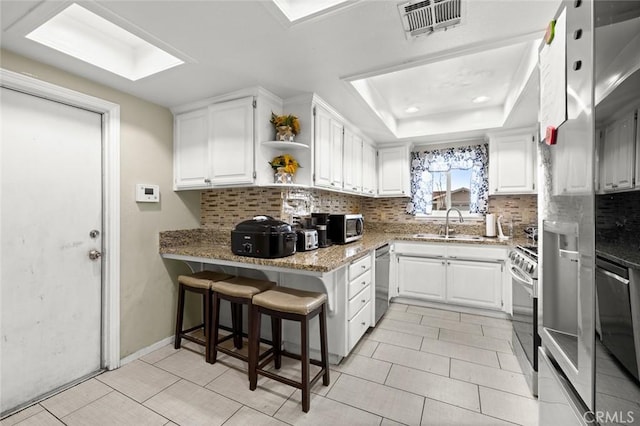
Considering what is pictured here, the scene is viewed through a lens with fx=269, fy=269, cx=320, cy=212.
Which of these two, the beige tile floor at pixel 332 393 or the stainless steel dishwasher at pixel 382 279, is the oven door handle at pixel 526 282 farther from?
the stainless steel dishwasher at pixel 382 279

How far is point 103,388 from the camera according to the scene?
1.93m

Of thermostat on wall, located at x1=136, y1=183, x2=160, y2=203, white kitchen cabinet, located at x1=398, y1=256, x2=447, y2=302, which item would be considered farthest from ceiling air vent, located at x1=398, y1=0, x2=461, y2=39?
white kitchen cabinet, located at x1=398, y1=256, x2=447, y2=302

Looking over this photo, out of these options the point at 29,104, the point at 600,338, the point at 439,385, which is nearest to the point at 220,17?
the point at 29,104

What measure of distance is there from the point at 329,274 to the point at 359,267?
1.43 ft

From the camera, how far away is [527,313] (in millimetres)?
1975

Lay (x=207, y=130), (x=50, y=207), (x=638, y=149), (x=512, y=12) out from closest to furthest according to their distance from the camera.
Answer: (x=638, y=149)
(x=512, y=12)
(x=50, y=207)
(x=207, y=130)

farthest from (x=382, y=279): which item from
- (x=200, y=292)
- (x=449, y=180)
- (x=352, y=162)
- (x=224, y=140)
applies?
(x=224, y=140)

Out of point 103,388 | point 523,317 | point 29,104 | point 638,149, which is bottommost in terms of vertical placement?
point 103,388

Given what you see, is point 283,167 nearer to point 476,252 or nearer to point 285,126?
point 285,126

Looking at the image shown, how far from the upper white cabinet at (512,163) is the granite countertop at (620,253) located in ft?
11.1

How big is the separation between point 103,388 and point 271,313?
1360 mm

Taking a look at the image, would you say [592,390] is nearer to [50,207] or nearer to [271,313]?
[271,313]

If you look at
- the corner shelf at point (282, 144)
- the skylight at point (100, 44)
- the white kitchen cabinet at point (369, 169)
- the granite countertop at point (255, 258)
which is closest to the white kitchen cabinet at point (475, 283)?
the granite countertop at point (255, 258)

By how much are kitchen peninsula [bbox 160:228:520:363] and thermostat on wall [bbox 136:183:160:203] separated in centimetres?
34
